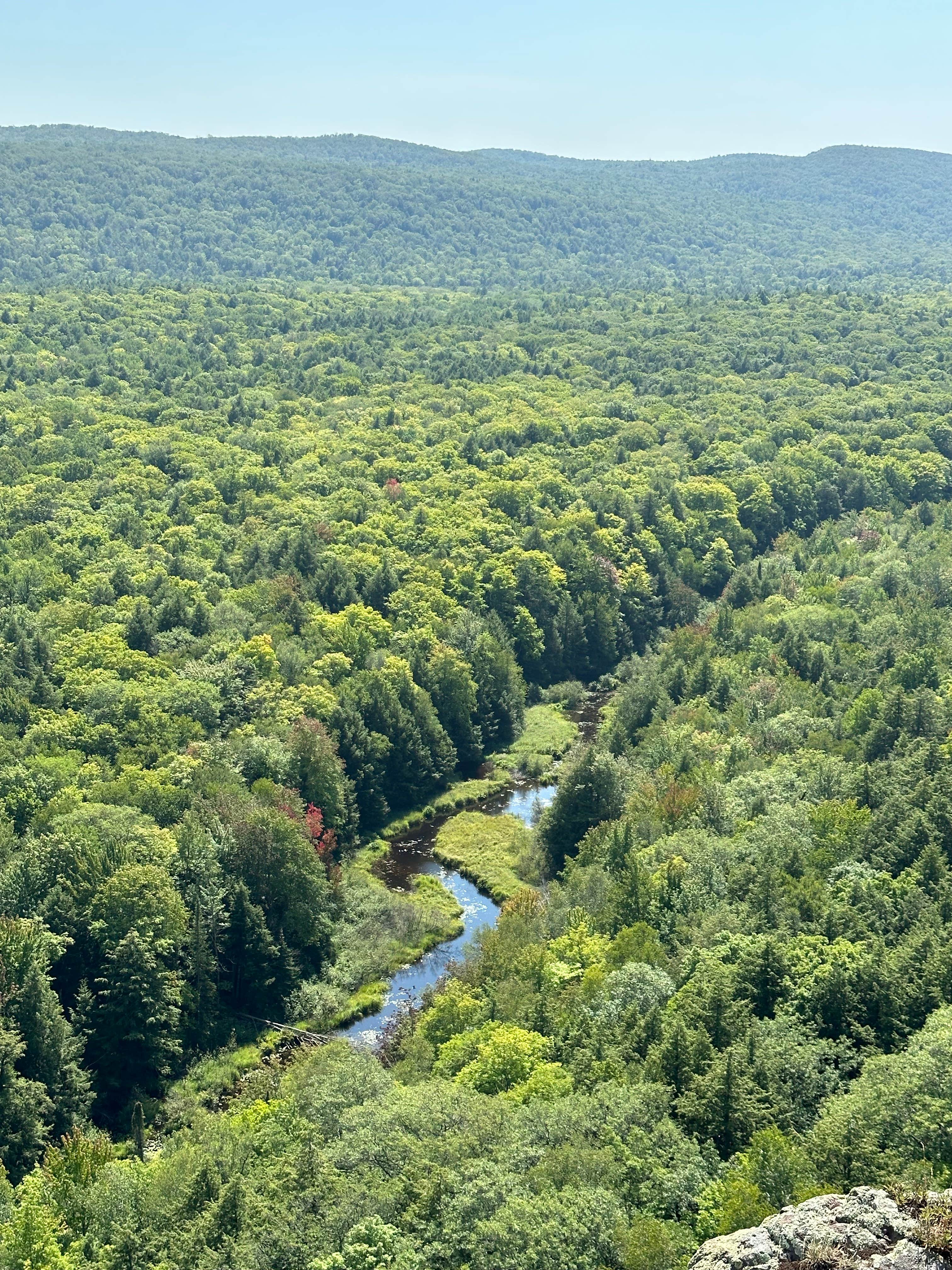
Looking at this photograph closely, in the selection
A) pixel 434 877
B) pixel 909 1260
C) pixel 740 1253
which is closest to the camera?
pixel 909 1260

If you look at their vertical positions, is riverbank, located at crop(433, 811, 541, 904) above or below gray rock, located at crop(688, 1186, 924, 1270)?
below

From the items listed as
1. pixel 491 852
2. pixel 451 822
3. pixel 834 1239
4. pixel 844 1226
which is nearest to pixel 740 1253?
pixel 834 1239

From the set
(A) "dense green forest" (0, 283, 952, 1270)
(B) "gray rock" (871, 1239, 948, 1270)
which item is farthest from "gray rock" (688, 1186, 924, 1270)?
(A) "dense green forest" (0, 283, 952, 1270)

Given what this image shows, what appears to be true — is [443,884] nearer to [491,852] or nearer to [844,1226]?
[491,852]

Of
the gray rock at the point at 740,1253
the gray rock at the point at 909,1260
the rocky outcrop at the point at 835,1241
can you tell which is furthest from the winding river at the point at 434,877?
the gray rock at the point at 909,1260

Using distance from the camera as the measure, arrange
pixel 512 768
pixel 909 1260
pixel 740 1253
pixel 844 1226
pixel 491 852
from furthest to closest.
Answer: pixel 512 768 → pixel 491 852 → pixel 740 1253 → pixel 844 1226 → pixel 909 1260

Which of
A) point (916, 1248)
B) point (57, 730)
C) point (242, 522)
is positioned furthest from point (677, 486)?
point (916, 1248)

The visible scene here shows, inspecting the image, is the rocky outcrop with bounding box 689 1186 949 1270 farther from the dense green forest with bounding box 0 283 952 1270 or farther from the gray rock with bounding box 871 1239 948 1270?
the dense green forest with bounding box 0 283 952 1270
